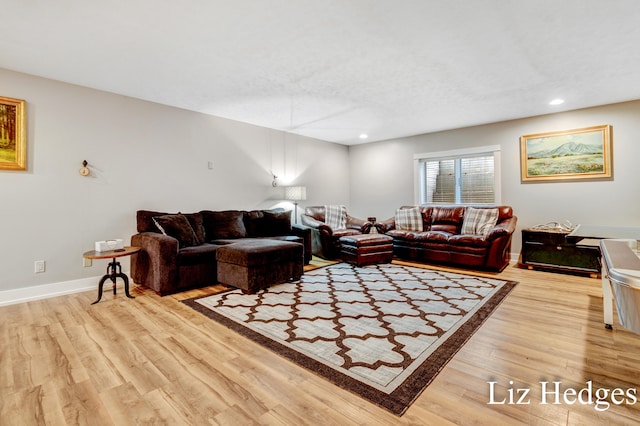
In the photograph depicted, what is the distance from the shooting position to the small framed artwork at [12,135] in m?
2.97

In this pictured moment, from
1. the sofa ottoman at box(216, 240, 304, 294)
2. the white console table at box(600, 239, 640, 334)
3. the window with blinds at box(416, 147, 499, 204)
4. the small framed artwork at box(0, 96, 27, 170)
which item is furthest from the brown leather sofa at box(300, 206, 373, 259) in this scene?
the white console table at box(600, 239, 640, 334)

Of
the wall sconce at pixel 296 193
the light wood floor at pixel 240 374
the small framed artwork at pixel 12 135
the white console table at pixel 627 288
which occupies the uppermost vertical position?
the small framed artwork at pixel 12 135

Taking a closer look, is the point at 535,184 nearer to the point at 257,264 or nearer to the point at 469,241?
the point at 469,241

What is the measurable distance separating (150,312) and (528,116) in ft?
18.6

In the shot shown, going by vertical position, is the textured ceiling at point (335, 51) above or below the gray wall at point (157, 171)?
above

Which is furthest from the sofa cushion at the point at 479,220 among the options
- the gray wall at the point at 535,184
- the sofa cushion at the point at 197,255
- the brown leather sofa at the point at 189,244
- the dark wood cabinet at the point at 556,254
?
the sofa cushion at the point at 197,255

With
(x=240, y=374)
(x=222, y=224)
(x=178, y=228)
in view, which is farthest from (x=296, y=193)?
(x=240, y=374)

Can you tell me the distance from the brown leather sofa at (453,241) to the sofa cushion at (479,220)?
0.31 ft

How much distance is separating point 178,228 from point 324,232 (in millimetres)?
2214

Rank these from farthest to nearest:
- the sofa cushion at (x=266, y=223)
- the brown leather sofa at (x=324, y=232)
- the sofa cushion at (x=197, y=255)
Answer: the brown leather sofa at (x=324, y=232) < the sofa cushion at (x=266, y=223) < the sofa cushion at (x=197, y=255)

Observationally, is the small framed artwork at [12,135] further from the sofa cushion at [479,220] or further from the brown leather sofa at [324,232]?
the sofa cushion at [479,220]

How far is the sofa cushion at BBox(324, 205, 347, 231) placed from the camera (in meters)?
5.48

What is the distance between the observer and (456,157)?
18.1ft

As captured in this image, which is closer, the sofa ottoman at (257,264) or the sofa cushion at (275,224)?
the sofa ottoman at (257,264)
